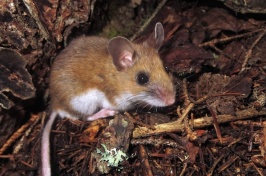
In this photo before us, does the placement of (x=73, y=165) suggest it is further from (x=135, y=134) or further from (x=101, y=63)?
(x=101, y=63)

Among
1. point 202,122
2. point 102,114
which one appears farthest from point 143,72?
point 202,122

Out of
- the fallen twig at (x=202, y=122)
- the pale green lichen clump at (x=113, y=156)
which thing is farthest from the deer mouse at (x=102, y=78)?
the pale green lichen clump at (x=113, y=156)

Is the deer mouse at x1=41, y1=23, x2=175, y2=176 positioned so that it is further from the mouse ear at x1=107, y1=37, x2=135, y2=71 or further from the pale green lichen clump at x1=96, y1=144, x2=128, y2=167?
the pale green lichen clump at x1=96, y1=144, x2=128, y2=167

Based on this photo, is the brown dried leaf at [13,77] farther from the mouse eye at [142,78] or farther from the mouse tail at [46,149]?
the mouse eye at [142,78]

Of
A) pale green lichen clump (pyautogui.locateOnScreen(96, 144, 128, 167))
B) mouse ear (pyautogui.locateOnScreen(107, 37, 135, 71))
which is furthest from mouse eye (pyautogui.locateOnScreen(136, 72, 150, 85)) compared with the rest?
pale green lichen clump (pyautogui.locateOnScreen(96, 144, 128, 167))

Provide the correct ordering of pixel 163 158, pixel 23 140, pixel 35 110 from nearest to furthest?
pixel 163 158, pixel 23 140, pixel 35 110

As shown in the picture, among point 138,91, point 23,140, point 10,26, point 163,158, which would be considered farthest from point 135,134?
point 10,26
